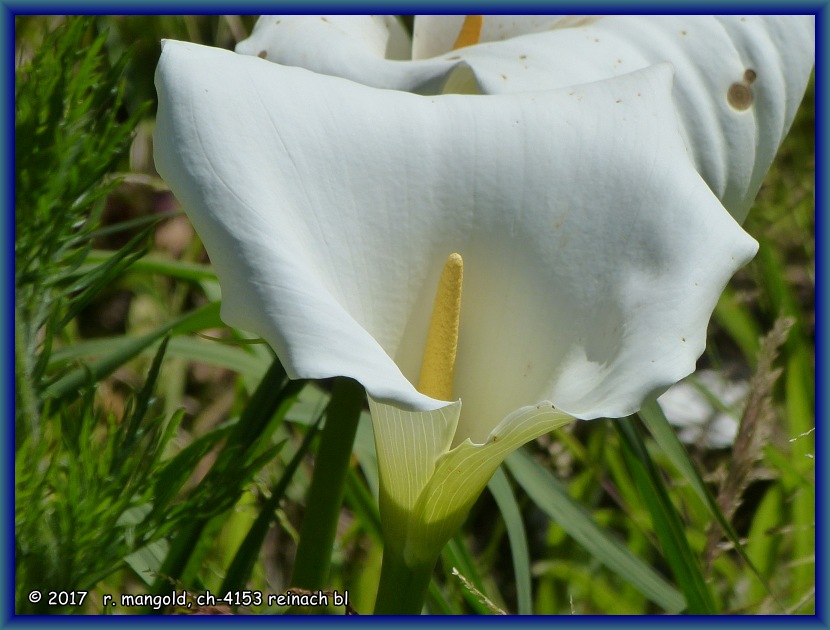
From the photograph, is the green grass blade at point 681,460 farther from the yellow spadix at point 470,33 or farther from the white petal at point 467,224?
the yellow spadix at point 470,33

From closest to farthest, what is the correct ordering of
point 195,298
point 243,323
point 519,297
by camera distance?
point 243,323, point 519,297, point 195,298

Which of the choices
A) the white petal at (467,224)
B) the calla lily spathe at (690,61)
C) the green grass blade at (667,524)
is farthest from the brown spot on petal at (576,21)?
the green grass blade at (667,524)

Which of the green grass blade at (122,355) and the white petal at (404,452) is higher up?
the white petal at (404,452)

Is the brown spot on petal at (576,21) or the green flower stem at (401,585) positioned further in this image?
the brown spot on petal at (576,21)

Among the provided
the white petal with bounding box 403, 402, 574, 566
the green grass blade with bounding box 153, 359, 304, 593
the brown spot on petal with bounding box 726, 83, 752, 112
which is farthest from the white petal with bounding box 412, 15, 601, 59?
the white petal with bounding box 403, 402, 574, 566

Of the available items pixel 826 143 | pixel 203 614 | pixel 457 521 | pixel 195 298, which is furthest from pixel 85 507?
pixel 195 298

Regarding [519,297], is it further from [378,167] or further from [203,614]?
[203,614]

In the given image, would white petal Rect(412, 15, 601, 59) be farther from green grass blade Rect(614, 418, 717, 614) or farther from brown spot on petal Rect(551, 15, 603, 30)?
green grass blade Rect(614, 418, 717, 614)
